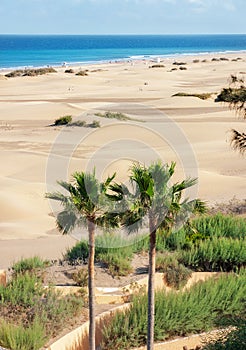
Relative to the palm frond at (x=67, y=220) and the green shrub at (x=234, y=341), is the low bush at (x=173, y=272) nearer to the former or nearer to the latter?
the green shrub at (x=234, y=341)

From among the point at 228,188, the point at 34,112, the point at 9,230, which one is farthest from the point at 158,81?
the point at 9,230

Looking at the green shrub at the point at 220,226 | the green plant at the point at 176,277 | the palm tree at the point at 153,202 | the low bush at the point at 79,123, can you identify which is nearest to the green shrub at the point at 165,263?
the green plant at the point at 176,277

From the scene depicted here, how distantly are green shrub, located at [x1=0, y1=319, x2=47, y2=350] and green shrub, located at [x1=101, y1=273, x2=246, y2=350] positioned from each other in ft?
5.02

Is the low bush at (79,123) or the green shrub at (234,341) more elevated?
the low bush at (79,123)

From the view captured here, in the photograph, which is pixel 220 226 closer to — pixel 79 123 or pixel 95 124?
pixel 95 124

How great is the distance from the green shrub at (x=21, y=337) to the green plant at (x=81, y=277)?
3.08m

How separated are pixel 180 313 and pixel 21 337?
11.5ft

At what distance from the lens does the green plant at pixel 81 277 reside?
16.0m

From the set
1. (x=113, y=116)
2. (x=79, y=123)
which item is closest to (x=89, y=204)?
(x=79, y=123)

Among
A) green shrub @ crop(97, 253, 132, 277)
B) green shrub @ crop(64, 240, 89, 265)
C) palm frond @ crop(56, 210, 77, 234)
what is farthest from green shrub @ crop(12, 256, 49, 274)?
palm frond @ crop(56, 210, 77, 234)

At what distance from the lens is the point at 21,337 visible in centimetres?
1259

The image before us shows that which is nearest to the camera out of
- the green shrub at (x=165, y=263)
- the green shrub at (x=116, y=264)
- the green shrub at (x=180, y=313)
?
the green shrub at (x=180, y=313)

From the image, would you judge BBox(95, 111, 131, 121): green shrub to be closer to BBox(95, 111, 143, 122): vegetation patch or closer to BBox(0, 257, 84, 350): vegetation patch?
BBox(95, 111, 143, 122): vegetation patch

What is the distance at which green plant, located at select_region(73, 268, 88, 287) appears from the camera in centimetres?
1600
